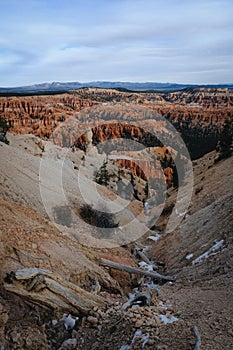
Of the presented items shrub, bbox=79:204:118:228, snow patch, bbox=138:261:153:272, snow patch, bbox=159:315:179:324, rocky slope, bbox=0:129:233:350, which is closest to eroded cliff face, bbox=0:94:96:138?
shrub, bbox=79:204:118:228

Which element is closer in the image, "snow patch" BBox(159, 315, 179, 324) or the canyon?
the canyon

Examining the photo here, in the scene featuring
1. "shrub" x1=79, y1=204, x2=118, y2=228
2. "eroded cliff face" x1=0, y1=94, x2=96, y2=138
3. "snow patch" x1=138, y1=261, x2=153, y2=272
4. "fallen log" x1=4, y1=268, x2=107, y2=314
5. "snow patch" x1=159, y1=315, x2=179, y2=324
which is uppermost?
"eroded cliff face" x1=0, y1=94, x2=96, y2=138

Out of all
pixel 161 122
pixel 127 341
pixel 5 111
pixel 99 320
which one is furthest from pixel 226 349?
pixel 161 122

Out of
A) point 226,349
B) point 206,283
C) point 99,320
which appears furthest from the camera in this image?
point 206,283

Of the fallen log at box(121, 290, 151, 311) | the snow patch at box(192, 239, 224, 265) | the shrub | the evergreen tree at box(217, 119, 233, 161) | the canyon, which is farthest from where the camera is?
the evergreen tree at box(217, 119, 233, 161)

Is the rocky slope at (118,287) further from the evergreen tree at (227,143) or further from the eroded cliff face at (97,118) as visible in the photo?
the eroded cliff face at (97,118)

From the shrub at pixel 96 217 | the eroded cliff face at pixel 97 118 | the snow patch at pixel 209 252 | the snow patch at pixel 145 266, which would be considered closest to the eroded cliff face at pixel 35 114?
the eroded cliff face at pixel 97 118

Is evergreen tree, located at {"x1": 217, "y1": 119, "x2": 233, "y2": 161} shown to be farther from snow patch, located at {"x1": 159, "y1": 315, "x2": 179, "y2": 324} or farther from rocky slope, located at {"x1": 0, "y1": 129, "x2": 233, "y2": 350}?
snow patch, located at {"x1": 159, "y1": 315, "x2": 179, "y2": 324}

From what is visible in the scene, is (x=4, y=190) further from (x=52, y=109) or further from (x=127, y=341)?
(x=52, y=109)
